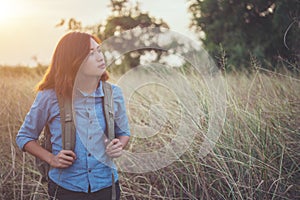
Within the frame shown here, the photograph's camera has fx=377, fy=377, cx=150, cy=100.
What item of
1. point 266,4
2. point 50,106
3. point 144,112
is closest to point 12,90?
point 144,112

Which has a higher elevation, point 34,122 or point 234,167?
point 34,122

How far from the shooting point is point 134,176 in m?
2.55

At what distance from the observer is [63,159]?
168 cm

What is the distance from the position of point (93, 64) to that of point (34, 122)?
0.39m

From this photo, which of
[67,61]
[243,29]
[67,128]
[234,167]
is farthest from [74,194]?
[243,29]

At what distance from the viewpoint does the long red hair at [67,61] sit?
5.81 feet

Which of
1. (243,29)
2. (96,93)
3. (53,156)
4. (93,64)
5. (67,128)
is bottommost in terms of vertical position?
(243,29)

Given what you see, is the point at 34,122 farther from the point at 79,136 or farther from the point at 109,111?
the point at 109,111

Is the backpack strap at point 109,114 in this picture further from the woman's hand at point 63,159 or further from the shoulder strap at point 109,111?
the woman's hand at point 63,159

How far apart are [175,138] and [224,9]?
7.56 m

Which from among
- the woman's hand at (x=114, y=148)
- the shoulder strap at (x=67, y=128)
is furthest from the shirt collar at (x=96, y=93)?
the woman's hand at (x=114, y=148)

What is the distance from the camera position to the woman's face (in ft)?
5.85

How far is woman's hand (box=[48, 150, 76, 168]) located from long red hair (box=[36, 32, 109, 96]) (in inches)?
10.8

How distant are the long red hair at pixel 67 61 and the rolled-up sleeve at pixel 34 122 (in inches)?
3.1
